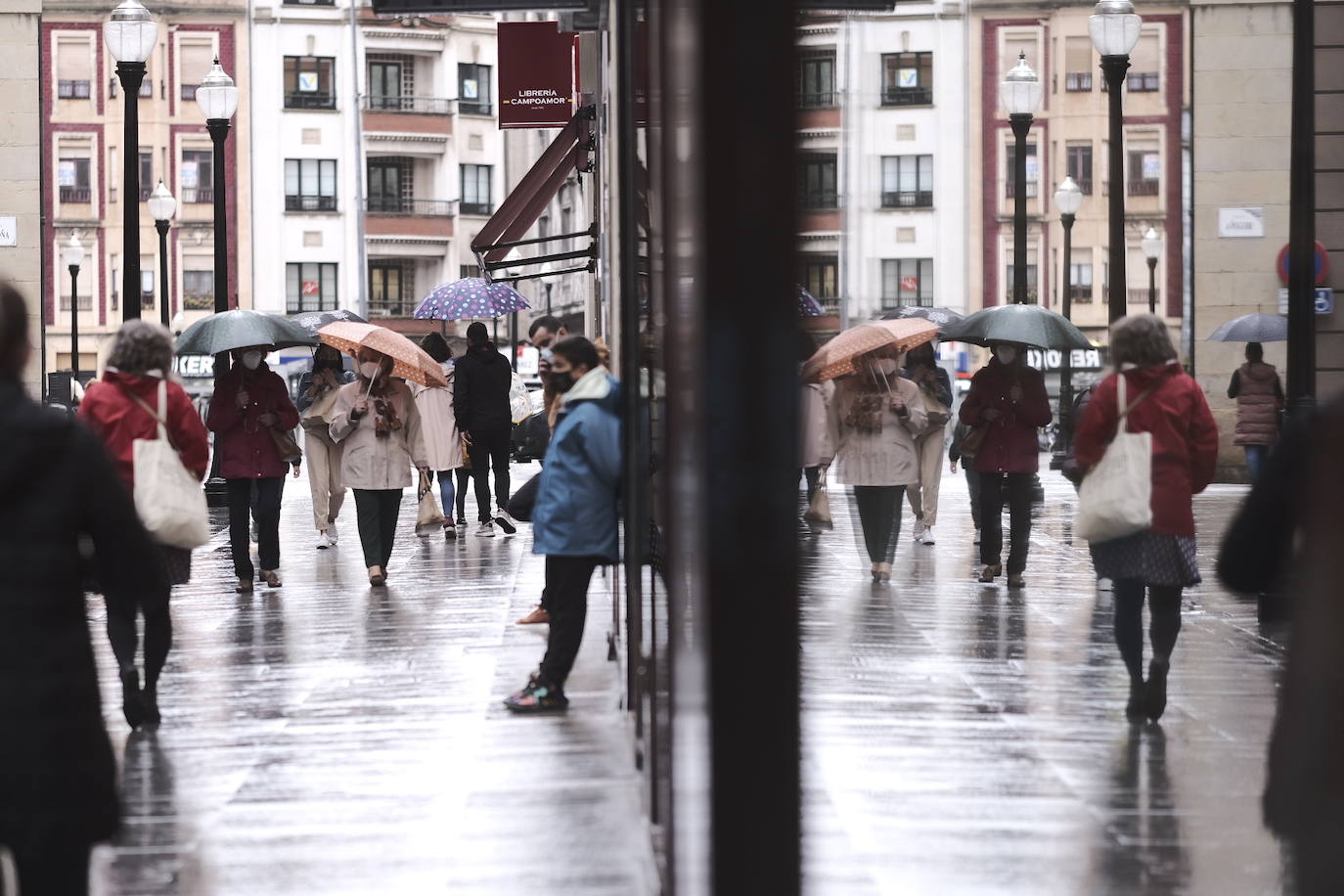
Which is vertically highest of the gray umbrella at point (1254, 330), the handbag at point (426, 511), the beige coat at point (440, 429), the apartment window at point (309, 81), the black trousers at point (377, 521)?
the apartment window at point (309, 81)

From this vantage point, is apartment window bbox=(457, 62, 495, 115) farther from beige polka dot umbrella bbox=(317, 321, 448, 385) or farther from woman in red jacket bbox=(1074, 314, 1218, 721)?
woman in red jacket bbox=(1074, 314, 1218, 721)

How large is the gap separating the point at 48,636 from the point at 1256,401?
765 inches

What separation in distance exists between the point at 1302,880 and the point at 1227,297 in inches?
1056

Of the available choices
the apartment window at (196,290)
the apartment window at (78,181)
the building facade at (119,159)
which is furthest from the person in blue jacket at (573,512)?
the apartment window at (78,181)

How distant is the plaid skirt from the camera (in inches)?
333

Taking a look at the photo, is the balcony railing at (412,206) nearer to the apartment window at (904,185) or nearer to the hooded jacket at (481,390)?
the apartment window at (904,185)

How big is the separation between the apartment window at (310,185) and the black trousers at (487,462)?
5072 centimetres

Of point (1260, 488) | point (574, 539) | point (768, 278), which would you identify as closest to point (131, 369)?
point (574, 539)

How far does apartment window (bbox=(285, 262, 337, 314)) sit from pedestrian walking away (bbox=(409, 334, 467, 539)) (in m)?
49.2

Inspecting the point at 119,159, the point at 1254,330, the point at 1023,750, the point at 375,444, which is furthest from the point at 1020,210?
the point at 119,159

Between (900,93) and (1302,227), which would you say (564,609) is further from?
(1302,227)

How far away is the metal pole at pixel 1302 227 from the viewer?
497 inches

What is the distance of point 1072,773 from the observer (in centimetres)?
752

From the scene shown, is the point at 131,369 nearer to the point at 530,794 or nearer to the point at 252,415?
the point at 530,794
